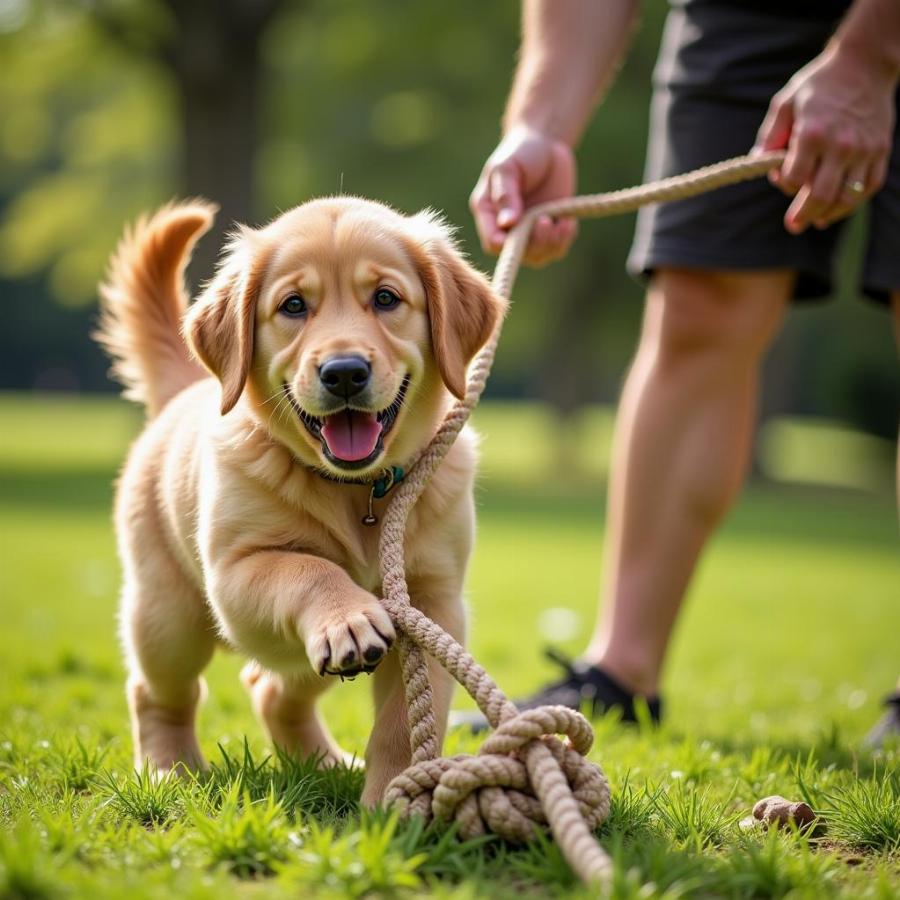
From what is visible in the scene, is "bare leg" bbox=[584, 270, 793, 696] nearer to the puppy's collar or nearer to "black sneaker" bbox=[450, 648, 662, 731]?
"black sneaker" bbox=[450, 648, 662, 731]

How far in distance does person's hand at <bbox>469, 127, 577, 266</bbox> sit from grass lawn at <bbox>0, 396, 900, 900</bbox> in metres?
0.73

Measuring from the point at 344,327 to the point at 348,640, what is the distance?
73 cm

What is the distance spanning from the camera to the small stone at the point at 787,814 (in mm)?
2328

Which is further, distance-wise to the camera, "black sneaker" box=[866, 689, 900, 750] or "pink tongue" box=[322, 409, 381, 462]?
"black sneaker" box=[866, 689, 900, 750]

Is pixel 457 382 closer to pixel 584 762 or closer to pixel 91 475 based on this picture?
pixel 584 762

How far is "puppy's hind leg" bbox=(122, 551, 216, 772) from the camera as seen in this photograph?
2.93m

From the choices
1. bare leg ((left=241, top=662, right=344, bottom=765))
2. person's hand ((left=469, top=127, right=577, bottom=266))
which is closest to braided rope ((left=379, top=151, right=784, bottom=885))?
bare leg ((left=241, top=662, right=344, bottom=765))

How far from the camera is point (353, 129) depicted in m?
19.3

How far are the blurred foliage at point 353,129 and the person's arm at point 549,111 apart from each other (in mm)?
11100

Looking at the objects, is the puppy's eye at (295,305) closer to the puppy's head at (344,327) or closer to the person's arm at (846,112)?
the puppy's head at (344,327)

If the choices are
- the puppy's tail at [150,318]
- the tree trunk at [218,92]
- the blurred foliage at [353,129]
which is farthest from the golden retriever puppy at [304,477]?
the blurred foliage at [353,129]

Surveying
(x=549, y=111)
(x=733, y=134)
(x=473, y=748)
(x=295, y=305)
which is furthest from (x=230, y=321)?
(x=733, y=134)

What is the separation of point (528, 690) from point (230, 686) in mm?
1112

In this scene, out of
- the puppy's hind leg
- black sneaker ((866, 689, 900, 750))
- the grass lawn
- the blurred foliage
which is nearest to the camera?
the grass lawn
